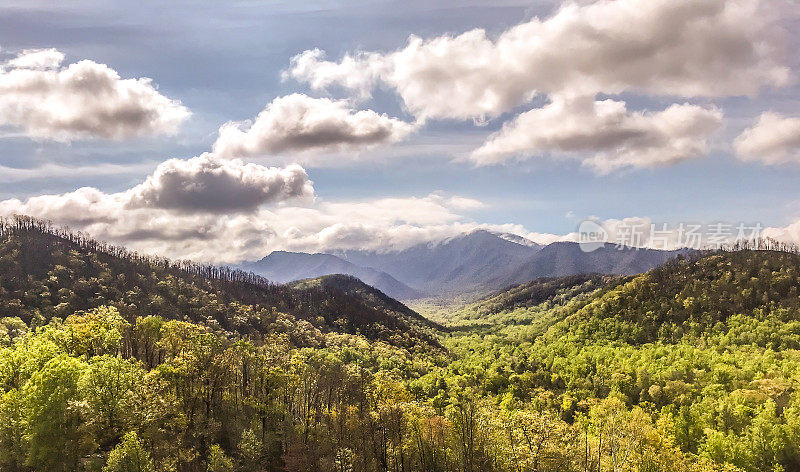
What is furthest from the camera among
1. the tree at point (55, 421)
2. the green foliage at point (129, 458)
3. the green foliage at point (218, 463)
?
the green foliage at point (218, 463)

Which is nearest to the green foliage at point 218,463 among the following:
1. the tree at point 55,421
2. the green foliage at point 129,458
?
the green foliage at point 129,458

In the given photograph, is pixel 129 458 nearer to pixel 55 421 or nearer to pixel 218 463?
pixel 55 421

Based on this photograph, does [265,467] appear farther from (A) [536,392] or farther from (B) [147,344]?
(A) [536,392]

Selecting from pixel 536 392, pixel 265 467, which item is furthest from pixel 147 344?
pixel 536 392

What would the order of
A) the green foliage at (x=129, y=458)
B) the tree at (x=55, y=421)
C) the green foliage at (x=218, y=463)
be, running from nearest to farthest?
the green foliage at (x=129, y=458), the tree at (x=55, y=421), the green foliage at (x=218, y=463)

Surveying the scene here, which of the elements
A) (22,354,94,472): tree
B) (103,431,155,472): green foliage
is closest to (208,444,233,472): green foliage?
(103,431,155,472): green foliage

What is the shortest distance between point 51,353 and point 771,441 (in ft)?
527

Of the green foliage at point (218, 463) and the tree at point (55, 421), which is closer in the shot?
the tree at point (55, 421)

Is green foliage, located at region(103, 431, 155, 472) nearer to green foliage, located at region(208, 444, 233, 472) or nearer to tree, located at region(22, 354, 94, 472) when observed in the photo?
tree, located at region(22, 354, 94, 472)

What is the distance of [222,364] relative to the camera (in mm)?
99938

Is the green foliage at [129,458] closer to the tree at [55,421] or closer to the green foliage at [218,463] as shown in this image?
the tree at [55,421]

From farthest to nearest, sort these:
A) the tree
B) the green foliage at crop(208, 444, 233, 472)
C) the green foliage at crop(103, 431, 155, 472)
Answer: the green foliage at crop(208, 444, 233, 472) → the tree → the green foliage at crop(103, 431, 155, 472)

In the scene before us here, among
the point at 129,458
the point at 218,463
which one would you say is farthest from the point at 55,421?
the point at 218,463

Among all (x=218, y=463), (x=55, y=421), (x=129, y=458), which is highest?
(x=55, y=421)
